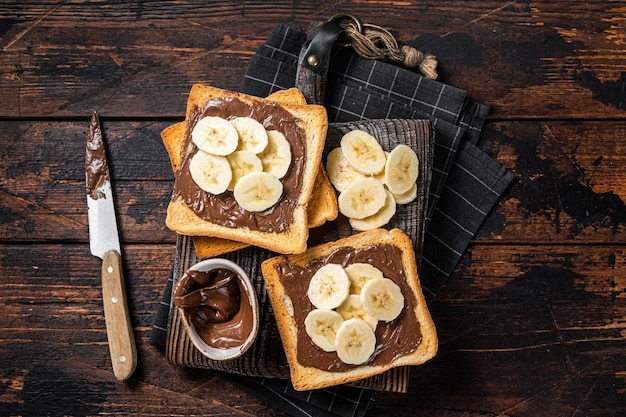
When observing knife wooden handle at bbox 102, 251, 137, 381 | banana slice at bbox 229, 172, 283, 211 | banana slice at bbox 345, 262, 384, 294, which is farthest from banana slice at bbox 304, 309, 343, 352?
knife wooden handle at bbox 102, 251, 137, 381

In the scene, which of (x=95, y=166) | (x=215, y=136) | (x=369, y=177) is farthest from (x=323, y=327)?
(x=95, y=166)

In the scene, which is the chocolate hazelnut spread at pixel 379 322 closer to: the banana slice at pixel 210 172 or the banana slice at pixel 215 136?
the banana slice at pixel 210 172

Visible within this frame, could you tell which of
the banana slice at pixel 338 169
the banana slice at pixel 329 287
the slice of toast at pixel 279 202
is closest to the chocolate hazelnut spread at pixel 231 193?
the slice of toast at pixel 279 202

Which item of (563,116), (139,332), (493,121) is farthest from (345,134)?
(139,332)

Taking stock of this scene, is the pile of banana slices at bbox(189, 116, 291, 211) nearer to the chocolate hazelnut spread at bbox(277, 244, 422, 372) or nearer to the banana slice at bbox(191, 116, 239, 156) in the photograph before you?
the banana slice at bbox(191, 116, 239, 156)

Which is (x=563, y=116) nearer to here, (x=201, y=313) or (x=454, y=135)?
(x=454, y=135)
